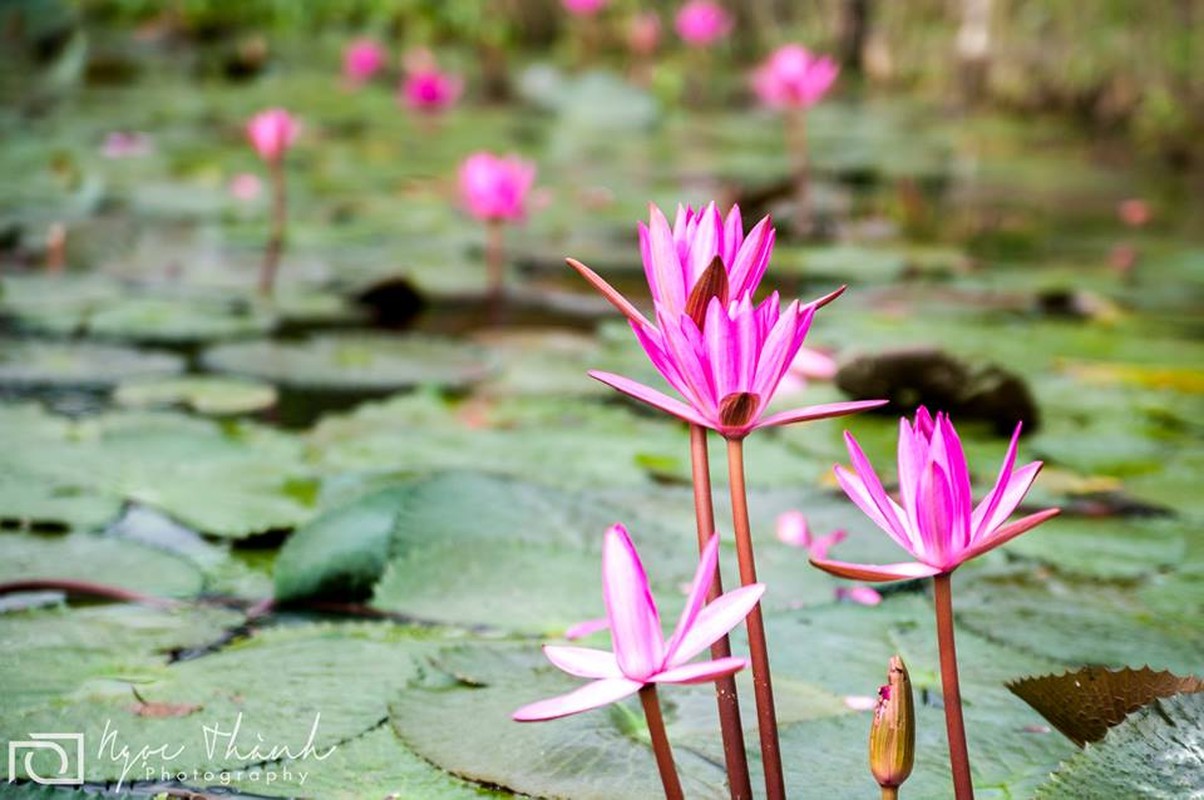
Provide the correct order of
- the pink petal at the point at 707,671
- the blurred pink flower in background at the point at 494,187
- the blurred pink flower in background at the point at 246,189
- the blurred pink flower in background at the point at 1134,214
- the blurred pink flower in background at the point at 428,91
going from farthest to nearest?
the blurred pink flower in background at the point at 428,91
the blurred pink flower in background at the point at 1134,214
the blurred pink flower in background at the point at 246,189
the blurred pink flower in background at the point at 494,187
the pink petal at the point at 707,671

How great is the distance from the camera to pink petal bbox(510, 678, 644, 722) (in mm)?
496

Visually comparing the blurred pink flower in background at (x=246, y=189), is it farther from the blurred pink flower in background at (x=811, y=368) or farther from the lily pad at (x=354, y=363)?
the blurred pink flower in background at (x=811, y=368)

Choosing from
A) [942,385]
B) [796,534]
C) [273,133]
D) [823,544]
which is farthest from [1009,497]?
[273,133]

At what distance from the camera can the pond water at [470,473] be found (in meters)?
0.86

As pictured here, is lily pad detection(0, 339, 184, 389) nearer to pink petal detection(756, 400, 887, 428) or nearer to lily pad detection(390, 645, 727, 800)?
lily pad detection(390, 645, 727, 800)

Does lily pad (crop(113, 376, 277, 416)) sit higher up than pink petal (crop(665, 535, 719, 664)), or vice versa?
pink petal (crop(665, 535, 719, 664))

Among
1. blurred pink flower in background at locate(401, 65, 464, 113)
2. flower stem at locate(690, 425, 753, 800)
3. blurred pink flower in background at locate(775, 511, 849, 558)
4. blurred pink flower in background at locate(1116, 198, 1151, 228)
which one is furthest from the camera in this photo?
blurred pink flower in background at locate(401, 65, 464, 113)

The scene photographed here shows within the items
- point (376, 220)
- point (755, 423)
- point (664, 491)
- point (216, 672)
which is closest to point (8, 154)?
point (376, 220)

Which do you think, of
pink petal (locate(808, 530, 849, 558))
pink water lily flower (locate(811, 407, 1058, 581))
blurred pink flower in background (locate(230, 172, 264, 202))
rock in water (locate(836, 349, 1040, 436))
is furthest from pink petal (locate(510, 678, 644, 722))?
blurred pink flower in background (locate(230, 172, 264, 202))

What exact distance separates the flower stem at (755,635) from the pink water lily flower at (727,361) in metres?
0.02

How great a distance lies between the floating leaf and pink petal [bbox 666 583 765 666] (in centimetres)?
22

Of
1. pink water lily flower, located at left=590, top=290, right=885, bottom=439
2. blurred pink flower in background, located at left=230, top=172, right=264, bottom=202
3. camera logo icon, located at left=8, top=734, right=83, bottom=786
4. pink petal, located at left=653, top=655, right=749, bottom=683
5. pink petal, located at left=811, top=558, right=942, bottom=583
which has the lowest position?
camera logo icon, located at left=8, top=734, right=83, bottom=786

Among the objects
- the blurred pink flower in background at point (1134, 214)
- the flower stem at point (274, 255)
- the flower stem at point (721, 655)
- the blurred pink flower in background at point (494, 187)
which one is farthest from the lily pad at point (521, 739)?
the blurred pink flower in background at point (1134, 214)

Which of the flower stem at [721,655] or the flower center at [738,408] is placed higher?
the flower center at [738,408]
